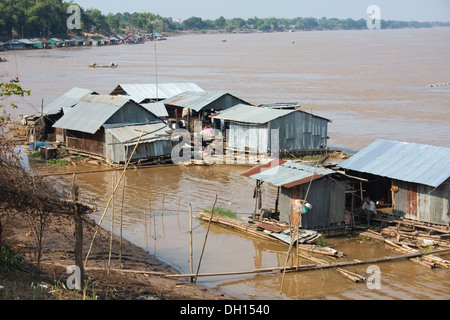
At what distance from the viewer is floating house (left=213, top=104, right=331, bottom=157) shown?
24500mm

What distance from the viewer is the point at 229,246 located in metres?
15.5

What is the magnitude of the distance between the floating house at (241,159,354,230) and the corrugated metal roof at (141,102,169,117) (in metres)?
13.1

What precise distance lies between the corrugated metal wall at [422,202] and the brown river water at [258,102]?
137 centimetres

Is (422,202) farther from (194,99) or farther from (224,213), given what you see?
(194,99)

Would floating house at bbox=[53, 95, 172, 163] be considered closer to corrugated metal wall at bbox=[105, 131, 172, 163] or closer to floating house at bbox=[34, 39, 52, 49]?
corrugated metal wall at bbox=[105, 131, 172, 163]

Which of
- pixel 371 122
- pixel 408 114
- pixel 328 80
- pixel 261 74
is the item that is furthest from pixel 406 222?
pixel 261 74

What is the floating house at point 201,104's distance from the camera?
92.4ft

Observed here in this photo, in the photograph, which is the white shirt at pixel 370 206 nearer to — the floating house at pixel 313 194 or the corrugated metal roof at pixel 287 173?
the floating house at pixel 313 194

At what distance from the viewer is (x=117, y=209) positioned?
1817cm

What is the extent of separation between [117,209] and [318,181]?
21.0 ft

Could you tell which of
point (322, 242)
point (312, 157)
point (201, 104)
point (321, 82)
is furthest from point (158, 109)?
point (321, 82)

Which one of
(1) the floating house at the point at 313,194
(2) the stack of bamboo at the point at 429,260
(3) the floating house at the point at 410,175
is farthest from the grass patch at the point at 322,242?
(3) the floating house at the point at 410,175

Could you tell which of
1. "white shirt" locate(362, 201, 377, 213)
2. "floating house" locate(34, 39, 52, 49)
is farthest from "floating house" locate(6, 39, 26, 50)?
"white shirt" locate(362, 201, 377, 213)
